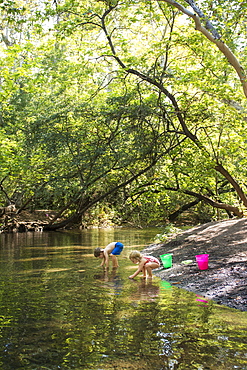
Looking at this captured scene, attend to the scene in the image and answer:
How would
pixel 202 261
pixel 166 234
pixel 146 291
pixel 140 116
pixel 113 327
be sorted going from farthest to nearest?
pixel 166 234
pixel 140 116
pixel 202 261
pixel 146 291
pixel 113 327

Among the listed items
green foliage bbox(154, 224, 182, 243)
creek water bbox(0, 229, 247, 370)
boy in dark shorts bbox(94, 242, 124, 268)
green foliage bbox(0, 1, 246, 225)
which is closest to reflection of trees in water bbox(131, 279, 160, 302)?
creek water bbox(0, 229, 247, 370)

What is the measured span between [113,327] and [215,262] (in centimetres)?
453

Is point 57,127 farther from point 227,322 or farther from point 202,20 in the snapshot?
point 227,322

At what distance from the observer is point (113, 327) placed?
197 inches

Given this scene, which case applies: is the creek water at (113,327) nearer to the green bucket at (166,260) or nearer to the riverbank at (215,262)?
the riverbank at (215,262)

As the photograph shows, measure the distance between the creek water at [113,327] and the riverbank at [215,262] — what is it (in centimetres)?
39

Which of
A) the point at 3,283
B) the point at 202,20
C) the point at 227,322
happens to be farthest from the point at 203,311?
the point at 202,20

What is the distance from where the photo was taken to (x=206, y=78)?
12344mm

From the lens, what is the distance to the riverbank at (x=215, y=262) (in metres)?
6.86

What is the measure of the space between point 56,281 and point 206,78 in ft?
26.9

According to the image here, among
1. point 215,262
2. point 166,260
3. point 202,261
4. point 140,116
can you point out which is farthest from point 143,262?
point 140,116

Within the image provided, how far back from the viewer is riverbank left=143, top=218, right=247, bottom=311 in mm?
6862

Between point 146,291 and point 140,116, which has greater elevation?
point 140,116

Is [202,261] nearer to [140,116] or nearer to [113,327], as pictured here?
[113,327]
